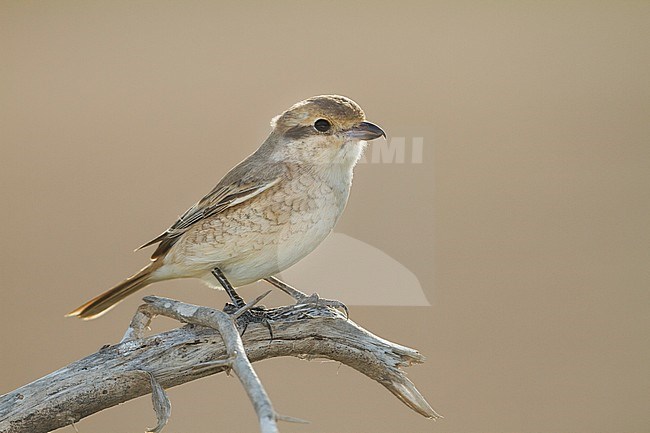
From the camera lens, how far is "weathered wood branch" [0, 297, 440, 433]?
4.34 ft

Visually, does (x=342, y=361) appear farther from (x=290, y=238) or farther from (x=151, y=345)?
(x=151, y=345)

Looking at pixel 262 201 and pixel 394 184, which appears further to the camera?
pixel 394 184

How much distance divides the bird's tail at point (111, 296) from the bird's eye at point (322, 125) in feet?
1.46

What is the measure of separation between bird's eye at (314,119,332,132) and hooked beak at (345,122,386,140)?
0.12 ft

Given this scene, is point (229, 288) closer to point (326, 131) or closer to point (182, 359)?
point (182, 359)

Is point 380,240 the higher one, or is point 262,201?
point 380,240

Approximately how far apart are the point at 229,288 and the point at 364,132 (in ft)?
1.29

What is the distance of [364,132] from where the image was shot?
1464 mm

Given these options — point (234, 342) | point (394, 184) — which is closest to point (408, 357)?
point (234, 342)

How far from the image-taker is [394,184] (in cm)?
246

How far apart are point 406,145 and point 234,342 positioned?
112 centimetres
